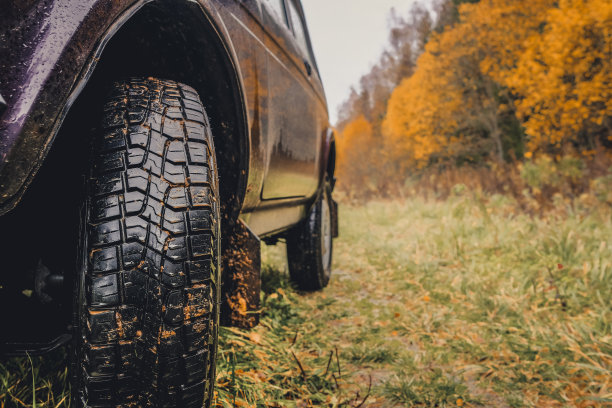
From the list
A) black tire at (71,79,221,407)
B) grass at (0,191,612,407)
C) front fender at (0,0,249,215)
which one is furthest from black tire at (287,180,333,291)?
front fender at (0,0,249,215)

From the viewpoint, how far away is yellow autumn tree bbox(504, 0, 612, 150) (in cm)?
775

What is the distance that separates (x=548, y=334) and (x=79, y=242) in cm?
204

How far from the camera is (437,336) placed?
2.01m

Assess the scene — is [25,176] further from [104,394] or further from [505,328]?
[505,328]

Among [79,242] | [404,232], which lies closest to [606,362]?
[79,242]

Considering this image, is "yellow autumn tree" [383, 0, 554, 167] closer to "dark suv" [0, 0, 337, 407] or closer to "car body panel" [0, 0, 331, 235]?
"car body panel" [0, 0, 331, 235]

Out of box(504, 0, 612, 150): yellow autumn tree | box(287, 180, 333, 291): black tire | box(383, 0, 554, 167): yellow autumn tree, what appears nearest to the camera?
box(287, 180, 333, 291): black tire

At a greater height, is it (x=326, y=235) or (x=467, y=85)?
(x=467, y=85)

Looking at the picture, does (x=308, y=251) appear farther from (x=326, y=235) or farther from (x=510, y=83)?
(x=510, y=83)

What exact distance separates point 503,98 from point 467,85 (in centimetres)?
197

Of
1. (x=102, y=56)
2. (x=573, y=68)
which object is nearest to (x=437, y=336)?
(x=102, y=56)

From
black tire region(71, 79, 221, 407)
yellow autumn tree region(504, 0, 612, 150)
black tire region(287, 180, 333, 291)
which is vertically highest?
yellow autumn tree region(504, 0, 612, 150)

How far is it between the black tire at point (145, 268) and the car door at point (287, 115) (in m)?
0.61

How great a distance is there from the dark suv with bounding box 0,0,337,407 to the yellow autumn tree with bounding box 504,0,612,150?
865 cm
